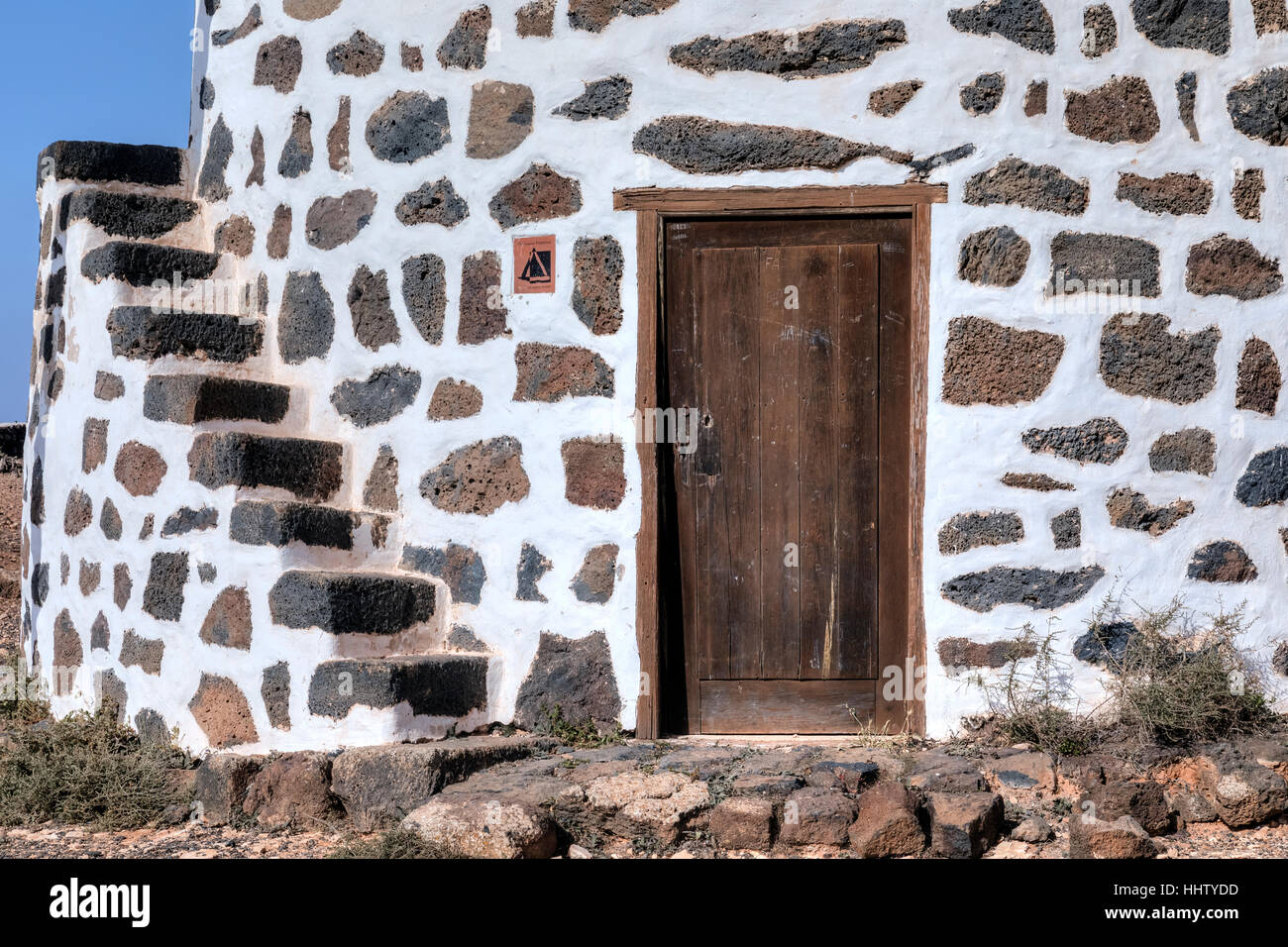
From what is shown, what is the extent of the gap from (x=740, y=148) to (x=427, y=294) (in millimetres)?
1253

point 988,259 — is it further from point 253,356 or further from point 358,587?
point 253,356

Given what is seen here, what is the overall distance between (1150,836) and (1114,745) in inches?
17.0

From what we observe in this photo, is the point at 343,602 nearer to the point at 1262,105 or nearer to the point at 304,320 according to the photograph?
the point at 304,320

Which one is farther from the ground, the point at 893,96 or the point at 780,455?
the point at 893,96

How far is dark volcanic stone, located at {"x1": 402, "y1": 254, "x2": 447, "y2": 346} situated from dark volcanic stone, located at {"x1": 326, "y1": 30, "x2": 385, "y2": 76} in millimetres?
776

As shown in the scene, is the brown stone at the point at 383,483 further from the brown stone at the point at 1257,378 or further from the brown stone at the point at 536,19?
the brown stone at the point at 1257,378

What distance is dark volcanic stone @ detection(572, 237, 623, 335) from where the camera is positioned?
4.27 metres

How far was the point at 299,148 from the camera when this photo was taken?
4.73 meters

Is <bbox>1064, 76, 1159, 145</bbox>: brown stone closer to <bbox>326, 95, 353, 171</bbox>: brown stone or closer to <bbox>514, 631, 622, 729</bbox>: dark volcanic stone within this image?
<bbox>514, 631, 622, 729</bbox>: dark volcanic stone

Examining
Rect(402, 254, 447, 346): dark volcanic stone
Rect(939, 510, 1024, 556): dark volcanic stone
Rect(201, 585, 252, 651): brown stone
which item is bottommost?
Rect(201, 585, 252, 651): brown stone

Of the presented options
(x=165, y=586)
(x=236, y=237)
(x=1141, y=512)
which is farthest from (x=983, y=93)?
(x=165, y=586)

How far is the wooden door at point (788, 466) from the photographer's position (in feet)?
13.9

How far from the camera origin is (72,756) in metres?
4.05

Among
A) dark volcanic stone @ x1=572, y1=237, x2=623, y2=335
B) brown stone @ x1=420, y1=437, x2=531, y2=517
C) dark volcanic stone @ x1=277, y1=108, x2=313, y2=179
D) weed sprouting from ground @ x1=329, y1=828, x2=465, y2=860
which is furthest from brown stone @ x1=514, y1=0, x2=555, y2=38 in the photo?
weed sprouting from ground @ x1=329, y1=828, x2=465, y2=860
